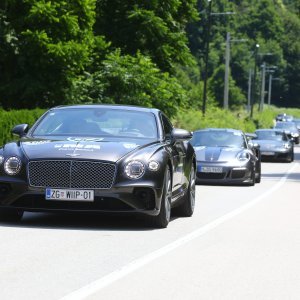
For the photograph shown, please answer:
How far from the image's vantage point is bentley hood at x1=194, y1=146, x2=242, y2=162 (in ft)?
81.7

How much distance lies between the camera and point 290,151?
42.9m

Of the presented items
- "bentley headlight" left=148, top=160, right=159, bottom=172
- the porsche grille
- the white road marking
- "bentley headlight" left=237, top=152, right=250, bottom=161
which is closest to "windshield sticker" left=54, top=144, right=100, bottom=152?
the porsche grille

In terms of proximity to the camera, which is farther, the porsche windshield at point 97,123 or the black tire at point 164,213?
the porsche windshield at point 97,123

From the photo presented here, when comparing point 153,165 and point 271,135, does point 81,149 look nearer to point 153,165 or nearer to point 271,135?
point 153,165

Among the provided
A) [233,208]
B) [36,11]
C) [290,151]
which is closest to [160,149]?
[233,208]

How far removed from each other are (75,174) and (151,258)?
2.66 meters

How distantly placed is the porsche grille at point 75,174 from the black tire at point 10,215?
2.17ft

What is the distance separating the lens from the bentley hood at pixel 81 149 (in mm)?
12297

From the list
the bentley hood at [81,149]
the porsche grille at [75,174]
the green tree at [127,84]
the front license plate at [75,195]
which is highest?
the bentley hood at [81,149]

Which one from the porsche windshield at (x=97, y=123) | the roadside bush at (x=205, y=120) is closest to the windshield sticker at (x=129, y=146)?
the porsche windshield at (x=97, y=123)

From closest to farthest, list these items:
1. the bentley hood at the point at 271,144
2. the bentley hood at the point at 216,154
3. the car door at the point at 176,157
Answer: the car door at the point at 176,157, the bentley hood at the point at 216,154, the bentley hood at the point at 271,144

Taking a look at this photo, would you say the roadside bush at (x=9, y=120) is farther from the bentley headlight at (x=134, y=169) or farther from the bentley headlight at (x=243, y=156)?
the bentley headlight at (x=134, y=169)

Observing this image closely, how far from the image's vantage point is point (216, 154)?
2497 cm

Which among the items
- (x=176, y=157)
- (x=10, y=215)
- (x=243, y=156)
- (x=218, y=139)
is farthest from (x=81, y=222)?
(x=218, y=139)
